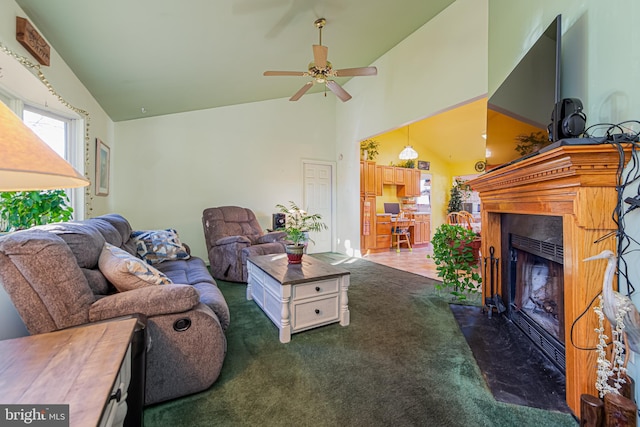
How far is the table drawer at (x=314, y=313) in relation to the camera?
6.92 ft

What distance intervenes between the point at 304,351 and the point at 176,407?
813 millimetres

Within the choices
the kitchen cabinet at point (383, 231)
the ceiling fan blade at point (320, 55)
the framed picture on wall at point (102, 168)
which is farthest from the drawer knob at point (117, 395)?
the kitchen cabinet at point (383, 231)

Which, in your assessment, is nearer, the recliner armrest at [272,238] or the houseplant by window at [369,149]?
the recliner armrest at [272,238]

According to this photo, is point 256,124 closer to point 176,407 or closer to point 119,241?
point 119,241

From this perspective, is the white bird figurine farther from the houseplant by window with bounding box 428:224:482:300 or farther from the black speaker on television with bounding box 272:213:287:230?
the black speaker on television with bounding box 272:213:287:230

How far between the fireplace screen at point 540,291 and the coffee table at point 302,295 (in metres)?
1.38

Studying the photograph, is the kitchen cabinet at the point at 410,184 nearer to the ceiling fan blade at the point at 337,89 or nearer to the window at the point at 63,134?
the ceiling fan blade at the point at 337,89

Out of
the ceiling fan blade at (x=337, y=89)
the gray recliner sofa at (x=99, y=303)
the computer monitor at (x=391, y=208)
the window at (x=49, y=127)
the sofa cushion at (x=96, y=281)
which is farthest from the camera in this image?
the computer monitor at (x=391, y=208)

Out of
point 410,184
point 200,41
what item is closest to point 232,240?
point 200,41

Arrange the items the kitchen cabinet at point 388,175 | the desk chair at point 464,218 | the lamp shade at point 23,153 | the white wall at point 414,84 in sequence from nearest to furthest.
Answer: the lamp shade at point 23,153 → the white wall at point 414,84 → the desk chair at point 464,218 → the kitchen cabinet at point 388,175

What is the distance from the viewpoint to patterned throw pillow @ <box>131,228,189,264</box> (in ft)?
9.27

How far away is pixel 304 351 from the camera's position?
1.90m

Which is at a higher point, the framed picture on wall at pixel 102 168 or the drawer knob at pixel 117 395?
the framed picture on wall at pixel 102 168

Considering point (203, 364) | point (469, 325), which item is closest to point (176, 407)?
point (203, 364)
